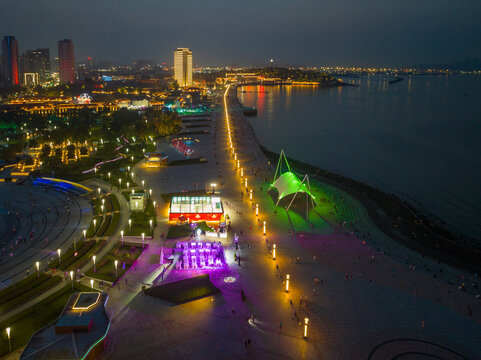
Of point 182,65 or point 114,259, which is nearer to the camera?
point 114,259

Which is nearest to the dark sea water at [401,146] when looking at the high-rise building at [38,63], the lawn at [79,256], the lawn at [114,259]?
the lawn at [114,259]

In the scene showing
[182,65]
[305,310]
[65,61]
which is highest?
[65,61]

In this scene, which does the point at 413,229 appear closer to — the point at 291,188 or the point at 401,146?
the point at 291,188

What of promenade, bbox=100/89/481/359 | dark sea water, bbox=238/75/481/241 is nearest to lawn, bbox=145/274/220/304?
promenade, bbox=100/89/481/359

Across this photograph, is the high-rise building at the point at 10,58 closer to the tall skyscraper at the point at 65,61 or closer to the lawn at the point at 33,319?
the tall skyscraper at the point at 65,61

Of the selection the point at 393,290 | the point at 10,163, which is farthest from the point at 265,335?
the point at 10,163

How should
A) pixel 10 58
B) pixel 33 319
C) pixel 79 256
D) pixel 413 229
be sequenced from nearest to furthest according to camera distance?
1. pixel 33 319
2. pixel 79 256
3. pixel 413 229
4. pixel 10 58

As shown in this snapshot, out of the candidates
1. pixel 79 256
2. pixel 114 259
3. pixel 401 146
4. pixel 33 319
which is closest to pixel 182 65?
pixel 401 146

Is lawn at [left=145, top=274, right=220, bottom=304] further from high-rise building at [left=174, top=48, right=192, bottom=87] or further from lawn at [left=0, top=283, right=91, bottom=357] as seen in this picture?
high-rise building at [left=174, top=48, right=192, bottom=87]

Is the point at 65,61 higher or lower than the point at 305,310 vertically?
higher
